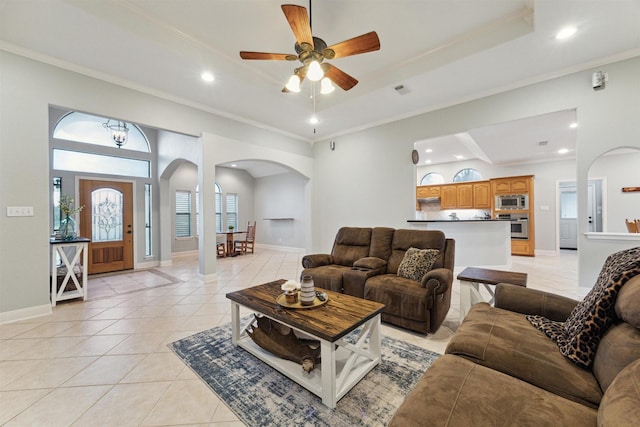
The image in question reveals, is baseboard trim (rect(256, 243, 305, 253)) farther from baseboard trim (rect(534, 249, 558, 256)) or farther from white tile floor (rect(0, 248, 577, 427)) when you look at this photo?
baseboard trim (rect(534, 249, 558, 256))

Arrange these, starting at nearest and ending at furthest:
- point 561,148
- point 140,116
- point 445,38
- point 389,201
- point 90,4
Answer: point 90,4, point 445,38, point 140,116, point 389,201, point 561,148

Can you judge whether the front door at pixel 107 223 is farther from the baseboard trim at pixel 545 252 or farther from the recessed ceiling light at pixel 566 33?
the baseboard trim at pixel 545 252

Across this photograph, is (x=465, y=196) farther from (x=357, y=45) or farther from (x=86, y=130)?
(x=86, y=130)

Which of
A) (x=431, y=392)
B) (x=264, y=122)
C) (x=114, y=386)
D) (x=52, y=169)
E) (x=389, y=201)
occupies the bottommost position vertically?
(x=114, y=386)

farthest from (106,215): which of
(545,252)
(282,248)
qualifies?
(545,252)

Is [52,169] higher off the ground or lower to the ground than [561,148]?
lower

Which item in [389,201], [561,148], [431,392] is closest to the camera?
[431,392]

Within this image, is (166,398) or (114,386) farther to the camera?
(114,386)

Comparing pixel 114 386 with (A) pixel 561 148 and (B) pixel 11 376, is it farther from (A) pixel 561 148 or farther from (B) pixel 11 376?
(A) pixel 561 148

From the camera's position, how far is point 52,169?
475cm

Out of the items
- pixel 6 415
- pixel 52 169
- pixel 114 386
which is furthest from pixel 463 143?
pixel 52 169

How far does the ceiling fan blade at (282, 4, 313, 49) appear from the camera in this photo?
189 cm

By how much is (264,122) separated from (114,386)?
185 inches

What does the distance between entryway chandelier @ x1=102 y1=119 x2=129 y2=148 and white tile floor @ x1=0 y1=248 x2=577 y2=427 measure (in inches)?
116
